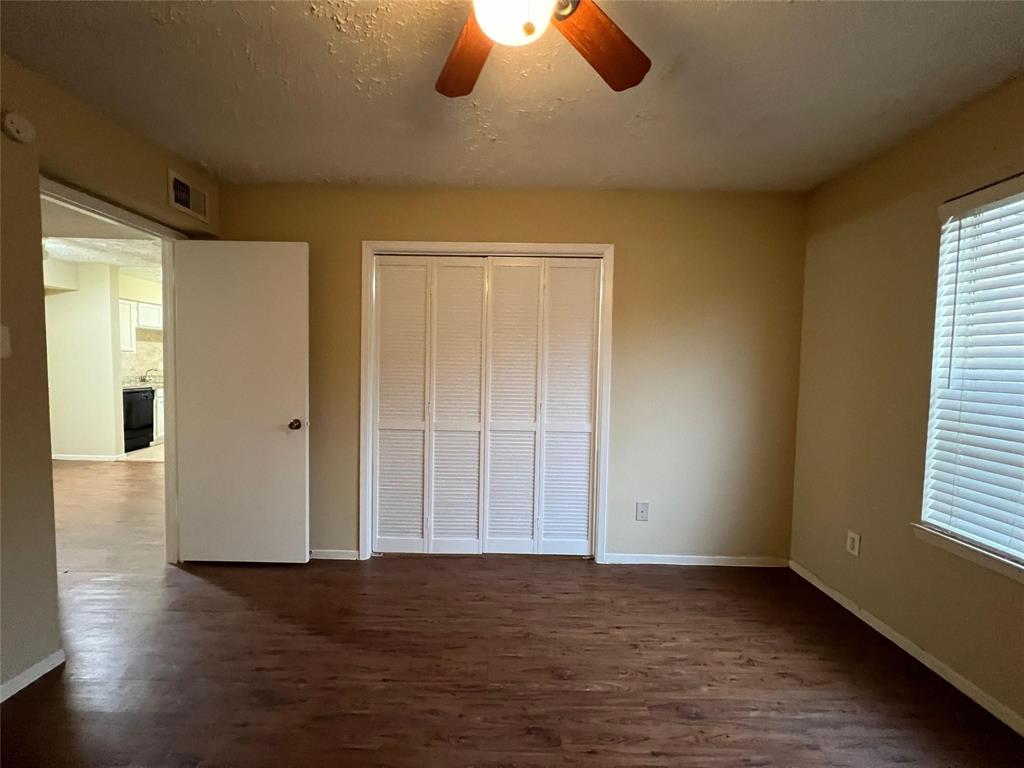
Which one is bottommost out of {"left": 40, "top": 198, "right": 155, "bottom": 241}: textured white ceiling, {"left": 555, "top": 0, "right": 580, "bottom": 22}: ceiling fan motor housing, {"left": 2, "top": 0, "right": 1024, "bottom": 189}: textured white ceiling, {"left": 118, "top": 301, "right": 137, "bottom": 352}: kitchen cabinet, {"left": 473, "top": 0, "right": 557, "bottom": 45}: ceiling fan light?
{"left": 118, "top": 301, "right": 137, "bottom": 352}: kitchen cabinet

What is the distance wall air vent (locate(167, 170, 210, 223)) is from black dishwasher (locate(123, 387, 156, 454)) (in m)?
4.24

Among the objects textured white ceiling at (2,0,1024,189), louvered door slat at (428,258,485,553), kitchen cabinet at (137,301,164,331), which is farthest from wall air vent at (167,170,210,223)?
kitchen cabinet at (137,301,164,331)

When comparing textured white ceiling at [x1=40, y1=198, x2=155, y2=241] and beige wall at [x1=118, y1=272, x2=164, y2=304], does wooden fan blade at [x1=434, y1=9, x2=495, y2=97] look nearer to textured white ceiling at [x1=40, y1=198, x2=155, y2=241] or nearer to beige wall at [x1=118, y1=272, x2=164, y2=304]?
textured white ceiling at [x1=40, y1=198, x2=155, y2=241]

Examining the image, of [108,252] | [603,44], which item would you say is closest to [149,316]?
[108,252]

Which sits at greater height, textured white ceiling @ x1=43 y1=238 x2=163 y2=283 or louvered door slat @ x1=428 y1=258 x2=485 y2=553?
textured white ceiling @ x1=43 y1=238 x2=163 y2=283

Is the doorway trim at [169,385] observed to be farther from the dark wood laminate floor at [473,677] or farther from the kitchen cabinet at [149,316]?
the kitchen cabinet at [149,316]

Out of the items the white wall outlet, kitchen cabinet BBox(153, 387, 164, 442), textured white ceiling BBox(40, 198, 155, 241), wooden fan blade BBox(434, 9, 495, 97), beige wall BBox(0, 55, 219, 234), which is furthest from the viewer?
kitchen cabinet BBox(153, 387, 164, 442)

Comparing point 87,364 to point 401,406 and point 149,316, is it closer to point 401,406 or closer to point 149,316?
point 149,316

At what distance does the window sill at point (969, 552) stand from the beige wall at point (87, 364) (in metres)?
7.25

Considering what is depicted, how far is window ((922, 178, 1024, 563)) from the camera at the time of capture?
1.57m

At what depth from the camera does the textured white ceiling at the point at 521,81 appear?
1.33m

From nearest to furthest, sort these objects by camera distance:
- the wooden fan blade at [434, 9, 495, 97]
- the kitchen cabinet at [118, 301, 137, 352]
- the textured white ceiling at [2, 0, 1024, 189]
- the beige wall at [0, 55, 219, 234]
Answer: the wooden fan blade at [434, 9, 495, 97]
the textured white ceiling at [2, 0, 1024, 189]
the beige wall at [0, 55, 219, 234]
the kitchen cabinet at [118, 301, 137, 352]

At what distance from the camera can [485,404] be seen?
277 centimetres

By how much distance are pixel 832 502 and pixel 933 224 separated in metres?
1.44
